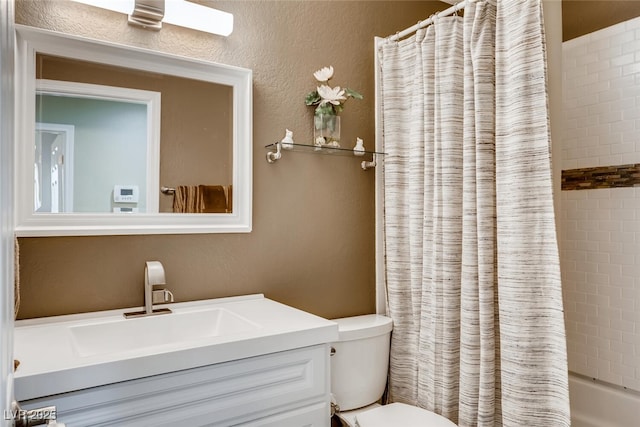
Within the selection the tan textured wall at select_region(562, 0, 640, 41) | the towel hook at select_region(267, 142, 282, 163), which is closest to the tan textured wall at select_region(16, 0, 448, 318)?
the towel hook at select_region(267, 142, 282, 163)

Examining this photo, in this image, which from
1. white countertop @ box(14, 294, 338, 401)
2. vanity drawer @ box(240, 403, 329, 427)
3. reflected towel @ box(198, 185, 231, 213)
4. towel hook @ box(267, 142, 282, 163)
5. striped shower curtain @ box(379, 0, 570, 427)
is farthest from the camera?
towel hook @ box(267, 142, 282, 163)

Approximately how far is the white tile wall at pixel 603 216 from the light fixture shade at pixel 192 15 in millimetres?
1870

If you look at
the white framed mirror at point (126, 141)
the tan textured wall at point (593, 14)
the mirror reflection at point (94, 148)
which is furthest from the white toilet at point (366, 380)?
the tan textured wall at point (593, 14)

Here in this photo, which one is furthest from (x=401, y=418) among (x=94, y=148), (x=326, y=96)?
(x=94, y=148)

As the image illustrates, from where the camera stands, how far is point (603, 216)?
2.23m

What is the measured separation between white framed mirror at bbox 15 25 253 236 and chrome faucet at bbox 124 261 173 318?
142 mm

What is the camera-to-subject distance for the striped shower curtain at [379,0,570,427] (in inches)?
54.9

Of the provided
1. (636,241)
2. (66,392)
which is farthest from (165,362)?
(636,241)

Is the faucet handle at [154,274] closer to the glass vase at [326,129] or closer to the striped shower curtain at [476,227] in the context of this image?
the glass vase at [326,129]

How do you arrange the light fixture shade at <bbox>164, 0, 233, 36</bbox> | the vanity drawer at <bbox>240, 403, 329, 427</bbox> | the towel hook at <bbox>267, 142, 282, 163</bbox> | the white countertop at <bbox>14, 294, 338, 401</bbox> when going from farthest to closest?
the towel hook at <bbox>267, 142, 282, 163</bbox> → the light fixture shade at <bbox>164, 0, 233, 36</bbox> → the vanity drawer at <bbox>240, 403, 329, 427</bbox> → the white countertop at <bbox>14, 294, 338, 401</bbox>

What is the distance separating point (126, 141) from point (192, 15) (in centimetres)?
54

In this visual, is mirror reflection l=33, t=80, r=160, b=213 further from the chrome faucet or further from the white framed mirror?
the chrome faucet

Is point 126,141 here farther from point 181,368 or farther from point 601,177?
point 601,177

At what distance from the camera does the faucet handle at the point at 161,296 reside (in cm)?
154
